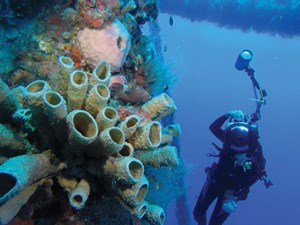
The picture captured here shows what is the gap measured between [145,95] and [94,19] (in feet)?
3.02

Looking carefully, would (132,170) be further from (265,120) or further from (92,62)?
(265,120)

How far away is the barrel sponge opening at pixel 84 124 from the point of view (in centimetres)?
158

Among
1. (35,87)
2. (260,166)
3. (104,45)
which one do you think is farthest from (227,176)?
(35,87)

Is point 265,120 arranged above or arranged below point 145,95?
above

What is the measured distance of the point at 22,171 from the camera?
1524 millimetres

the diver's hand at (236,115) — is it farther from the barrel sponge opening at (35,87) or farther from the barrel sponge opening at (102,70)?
the barrel sponge opening at (35,87)

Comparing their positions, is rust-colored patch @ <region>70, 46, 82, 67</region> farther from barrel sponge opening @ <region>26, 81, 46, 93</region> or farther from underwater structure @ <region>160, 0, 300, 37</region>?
underwater structure @ <region>160, 0, 300, 37</region>

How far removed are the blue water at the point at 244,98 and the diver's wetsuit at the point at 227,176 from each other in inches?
1975

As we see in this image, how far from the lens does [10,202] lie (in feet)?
4.99

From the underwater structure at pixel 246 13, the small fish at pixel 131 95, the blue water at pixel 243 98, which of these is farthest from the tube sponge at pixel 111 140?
the blue water at pixel 243 98

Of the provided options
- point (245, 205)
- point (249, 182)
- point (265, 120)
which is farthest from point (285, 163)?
point (249, 182)

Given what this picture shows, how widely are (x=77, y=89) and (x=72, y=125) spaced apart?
0.27 meters

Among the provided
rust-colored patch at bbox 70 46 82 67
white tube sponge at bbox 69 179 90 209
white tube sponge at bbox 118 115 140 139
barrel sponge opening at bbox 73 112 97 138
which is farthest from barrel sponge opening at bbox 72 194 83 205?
rust-colored patch at bbox 70 46 82 67

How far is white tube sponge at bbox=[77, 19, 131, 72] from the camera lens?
2798 mm
